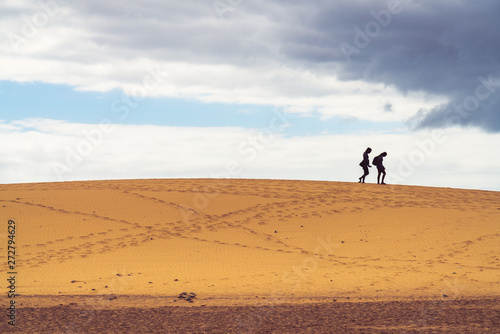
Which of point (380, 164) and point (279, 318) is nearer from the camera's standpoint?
point (279, 318)

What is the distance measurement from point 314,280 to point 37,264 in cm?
847

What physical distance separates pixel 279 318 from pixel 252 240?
8810mm

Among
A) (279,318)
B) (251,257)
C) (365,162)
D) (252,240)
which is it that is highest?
(365,162)

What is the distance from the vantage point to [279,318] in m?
10.9

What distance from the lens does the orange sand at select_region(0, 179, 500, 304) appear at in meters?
15.0

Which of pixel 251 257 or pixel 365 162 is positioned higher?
pixel 365 162

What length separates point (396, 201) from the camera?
2525cm

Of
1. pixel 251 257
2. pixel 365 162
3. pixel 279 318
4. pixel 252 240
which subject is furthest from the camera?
pixel 365 162

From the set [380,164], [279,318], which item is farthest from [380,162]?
[279,318]

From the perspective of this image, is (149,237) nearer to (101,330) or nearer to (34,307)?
(34,307)

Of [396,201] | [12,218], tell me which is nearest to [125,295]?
[12,218]

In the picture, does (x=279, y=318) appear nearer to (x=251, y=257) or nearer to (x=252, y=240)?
(x=251, y=257)

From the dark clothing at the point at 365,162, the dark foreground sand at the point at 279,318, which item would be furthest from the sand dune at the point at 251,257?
the dark clothing at the point at 365,162

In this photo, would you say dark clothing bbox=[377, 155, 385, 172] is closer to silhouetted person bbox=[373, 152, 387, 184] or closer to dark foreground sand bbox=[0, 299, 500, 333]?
silhouetted person bbox=[373, 152, 387, 184]
